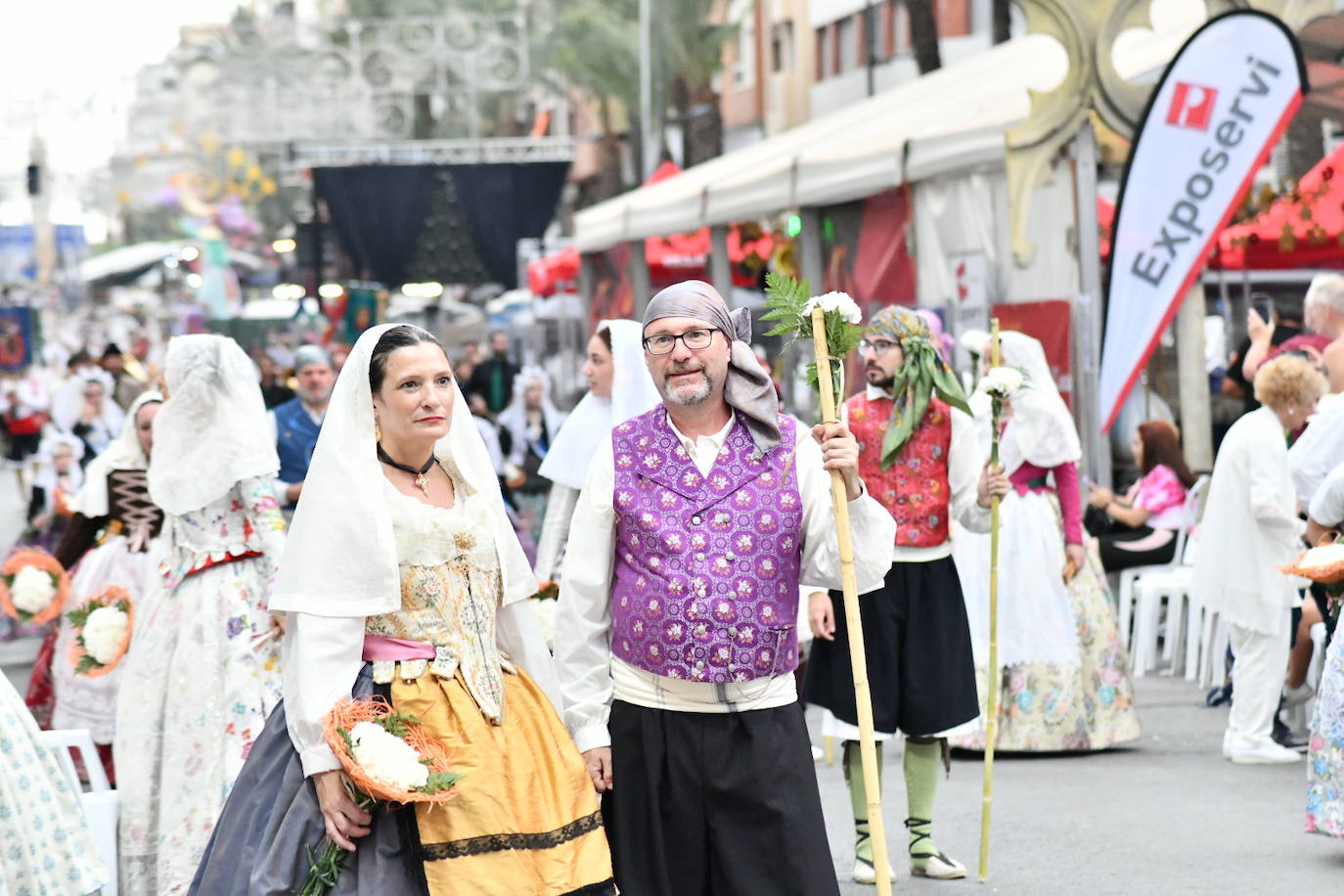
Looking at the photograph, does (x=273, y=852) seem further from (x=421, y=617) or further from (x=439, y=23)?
(x=439, y=23)

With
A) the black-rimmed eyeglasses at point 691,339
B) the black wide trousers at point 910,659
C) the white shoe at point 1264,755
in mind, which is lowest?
the white shoe at point 1264,755

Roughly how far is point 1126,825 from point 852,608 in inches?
154

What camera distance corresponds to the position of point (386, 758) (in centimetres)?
432

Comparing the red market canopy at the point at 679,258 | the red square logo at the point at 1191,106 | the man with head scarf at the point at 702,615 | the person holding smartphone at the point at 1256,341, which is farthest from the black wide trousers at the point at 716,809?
the red market canopy at the point at 679,258

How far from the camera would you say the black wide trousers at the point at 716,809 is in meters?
4.79

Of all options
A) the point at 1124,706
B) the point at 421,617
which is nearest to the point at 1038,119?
the point at 1124,706

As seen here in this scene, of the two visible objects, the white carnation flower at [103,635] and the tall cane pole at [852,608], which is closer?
the tall cane pole at [852,608]

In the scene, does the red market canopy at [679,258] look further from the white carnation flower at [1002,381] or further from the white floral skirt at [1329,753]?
the white floral skirt at [1329,753]

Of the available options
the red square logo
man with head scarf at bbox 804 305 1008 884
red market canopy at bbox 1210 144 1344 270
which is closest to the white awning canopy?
the red square logo

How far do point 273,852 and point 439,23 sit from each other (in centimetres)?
2890

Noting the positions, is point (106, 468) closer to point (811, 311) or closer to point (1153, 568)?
point (811, 311)

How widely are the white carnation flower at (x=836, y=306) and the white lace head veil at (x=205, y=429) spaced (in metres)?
2.78

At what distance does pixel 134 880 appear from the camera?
6695 mm

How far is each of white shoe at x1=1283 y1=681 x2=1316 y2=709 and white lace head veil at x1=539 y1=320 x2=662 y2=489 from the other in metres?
3.89
